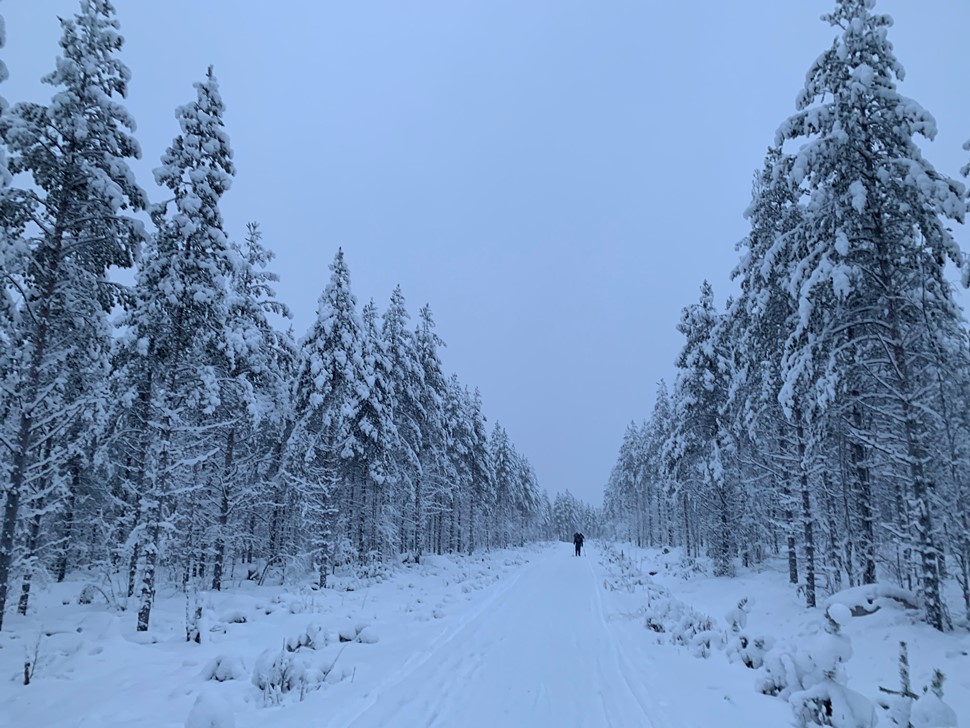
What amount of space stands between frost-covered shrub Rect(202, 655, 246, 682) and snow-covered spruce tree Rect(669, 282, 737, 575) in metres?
19.8

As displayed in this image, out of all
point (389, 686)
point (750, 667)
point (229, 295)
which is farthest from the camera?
point (229, 295)

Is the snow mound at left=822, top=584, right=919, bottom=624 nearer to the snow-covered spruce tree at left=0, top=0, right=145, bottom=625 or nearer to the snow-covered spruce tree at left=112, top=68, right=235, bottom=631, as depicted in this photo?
the snow-covered spruce tree at left=112, top=68, right=235, bottom=631

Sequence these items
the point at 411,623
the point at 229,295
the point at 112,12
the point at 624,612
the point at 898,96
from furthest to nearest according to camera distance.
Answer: the point at 624,612
the point at 229,295
the point at 411,623
the point at 112,12
the point at 898,96

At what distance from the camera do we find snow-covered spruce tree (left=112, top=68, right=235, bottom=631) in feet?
41.4

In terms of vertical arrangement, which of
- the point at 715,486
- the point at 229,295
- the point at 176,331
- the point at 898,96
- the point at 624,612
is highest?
the point at 898,96

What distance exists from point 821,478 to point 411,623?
12954 mm

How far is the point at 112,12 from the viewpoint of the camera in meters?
11.8

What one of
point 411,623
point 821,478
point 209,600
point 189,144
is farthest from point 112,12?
point 821,478

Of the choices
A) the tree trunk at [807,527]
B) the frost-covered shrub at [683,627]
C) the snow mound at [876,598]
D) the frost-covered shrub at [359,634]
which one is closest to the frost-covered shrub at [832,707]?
the frost-covered shrub at [683,627]

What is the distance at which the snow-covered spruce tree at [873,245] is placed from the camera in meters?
10.1

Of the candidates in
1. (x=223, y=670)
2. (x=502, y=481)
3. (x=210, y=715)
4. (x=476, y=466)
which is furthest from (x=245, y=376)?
(x=502, y=481)

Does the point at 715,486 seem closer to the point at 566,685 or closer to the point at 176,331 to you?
the point at 566,685

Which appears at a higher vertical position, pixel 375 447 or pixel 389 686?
pixel 375 447

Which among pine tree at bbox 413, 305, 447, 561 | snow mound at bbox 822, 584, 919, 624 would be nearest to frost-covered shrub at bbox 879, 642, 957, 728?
snow mound at bbox 822, 584, 919, 624
